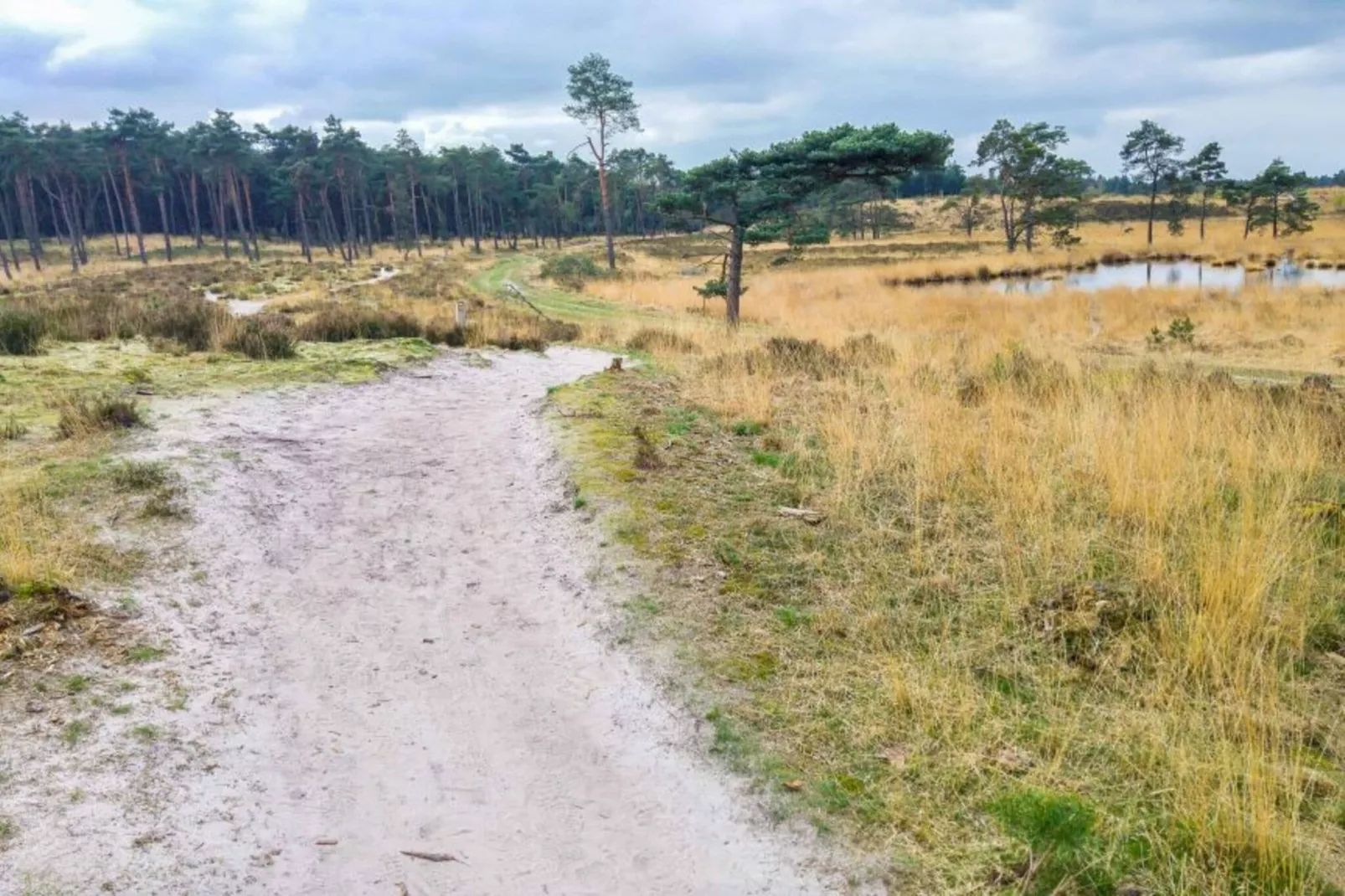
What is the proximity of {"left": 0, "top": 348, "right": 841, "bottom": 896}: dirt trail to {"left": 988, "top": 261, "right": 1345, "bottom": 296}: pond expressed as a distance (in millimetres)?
30269

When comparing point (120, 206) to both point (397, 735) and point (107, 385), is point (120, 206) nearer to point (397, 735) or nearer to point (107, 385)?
point (107, 385)

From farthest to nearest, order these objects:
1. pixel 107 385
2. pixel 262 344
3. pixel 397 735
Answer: pixel 262 344 → pixel 107 385 → pixel 397 735

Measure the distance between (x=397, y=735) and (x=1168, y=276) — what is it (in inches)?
1705

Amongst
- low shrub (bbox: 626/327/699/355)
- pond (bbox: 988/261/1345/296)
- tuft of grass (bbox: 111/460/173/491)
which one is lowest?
tuft of grass (bbox: 111/460/173/491)

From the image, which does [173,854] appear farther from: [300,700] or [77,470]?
[77,470]

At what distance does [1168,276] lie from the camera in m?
37.6

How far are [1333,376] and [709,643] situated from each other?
13821 mm

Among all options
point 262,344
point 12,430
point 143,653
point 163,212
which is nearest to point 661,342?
point 262,344

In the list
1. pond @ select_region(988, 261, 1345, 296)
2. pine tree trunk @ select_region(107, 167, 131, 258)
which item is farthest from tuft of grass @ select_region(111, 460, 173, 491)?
pine tree trunk @ select_region(107, 167, 131, 258)

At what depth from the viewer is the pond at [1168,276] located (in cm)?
3278

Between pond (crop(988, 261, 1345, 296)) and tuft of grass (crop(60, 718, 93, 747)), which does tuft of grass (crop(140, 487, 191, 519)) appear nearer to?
tuft of grass (crop(60, 718, 93, 747))

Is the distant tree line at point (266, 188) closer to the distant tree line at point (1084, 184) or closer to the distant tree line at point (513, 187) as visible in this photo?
the distant tree line at point (513, 187)

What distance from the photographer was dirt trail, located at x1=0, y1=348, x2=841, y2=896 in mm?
3025

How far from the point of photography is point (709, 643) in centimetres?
454
